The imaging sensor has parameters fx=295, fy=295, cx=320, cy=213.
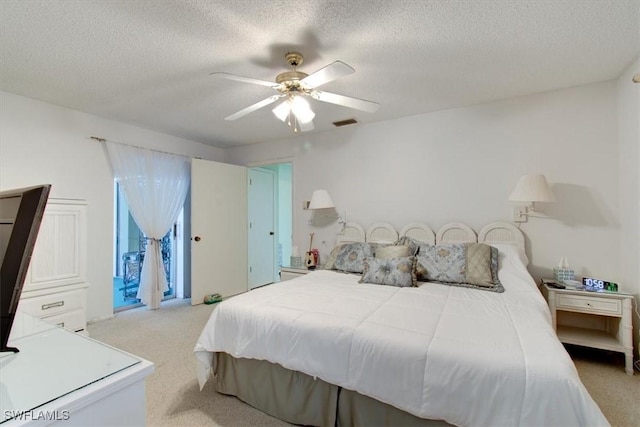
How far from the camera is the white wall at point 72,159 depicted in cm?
291

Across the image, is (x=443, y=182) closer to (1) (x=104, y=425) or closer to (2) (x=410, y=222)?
(2) (x=410, y=222)

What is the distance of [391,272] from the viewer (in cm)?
255

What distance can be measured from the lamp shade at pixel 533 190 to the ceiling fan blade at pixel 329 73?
1.96 meters

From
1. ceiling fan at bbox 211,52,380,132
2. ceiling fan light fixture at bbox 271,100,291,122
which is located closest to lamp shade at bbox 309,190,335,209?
ceiling fan at bbox 211,52,380,132

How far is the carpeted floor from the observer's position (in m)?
1.80

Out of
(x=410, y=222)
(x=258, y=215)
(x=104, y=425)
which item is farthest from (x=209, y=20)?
(x=258, y=215)

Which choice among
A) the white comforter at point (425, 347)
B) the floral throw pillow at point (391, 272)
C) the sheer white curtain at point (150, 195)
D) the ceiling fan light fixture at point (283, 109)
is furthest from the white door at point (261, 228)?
the white comforter at point (425, 347)

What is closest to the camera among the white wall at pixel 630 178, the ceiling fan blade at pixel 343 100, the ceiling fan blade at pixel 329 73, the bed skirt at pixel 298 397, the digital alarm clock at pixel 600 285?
the bed skirt at pixel 298 397

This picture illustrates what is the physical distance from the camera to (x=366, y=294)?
87.3 inches

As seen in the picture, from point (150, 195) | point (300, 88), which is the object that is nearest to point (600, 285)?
point (300, 88)

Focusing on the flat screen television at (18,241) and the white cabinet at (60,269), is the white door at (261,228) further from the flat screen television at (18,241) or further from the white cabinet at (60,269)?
the flat screen television at (18,241)

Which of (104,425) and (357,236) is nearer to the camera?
(104,425)

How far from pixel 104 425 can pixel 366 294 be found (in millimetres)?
1723

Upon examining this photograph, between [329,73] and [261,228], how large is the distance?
3.88 metres
